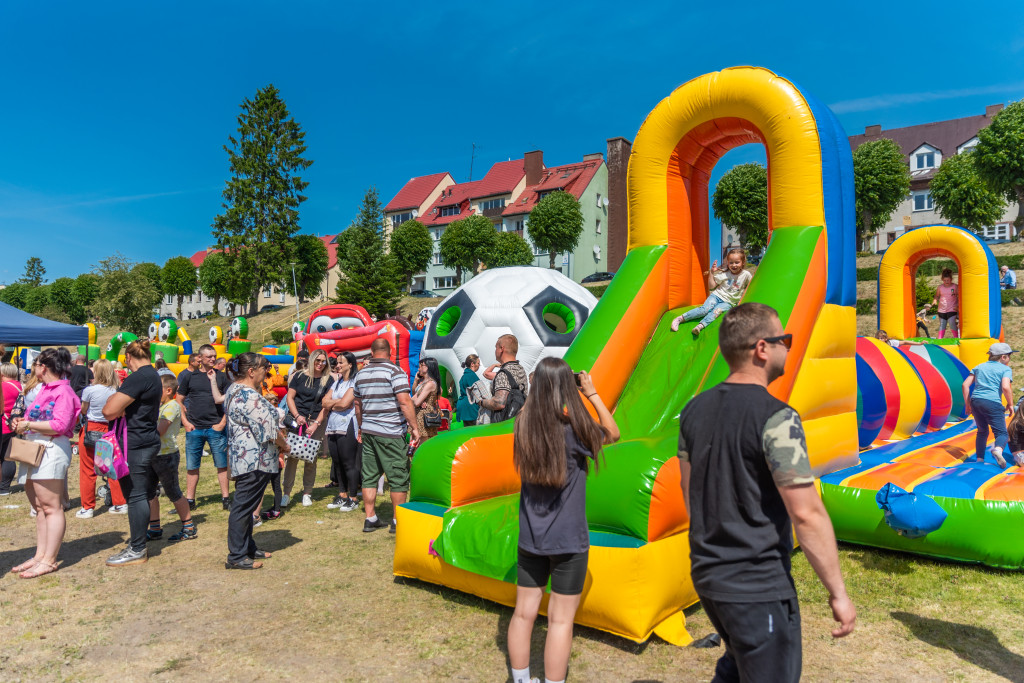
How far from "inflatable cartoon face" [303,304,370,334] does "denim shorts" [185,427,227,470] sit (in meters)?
8.01

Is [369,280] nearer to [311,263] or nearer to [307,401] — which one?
[311,263]

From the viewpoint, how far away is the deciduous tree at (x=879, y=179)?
3631cm

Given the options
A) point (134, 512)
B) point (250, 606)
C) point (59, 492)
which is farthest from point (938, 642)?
point (59, 492)

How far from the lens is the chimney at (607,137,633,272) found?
46594mm

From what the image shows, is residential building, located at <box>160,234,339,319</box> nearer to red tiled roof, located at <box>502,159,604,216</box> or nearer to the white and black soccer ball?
red tiled roof, located at <box>502,159,604,216</box>

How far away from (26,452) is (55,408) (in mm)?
380

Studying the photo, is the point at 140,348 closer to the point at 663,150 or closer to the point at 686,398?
the point at 686,398

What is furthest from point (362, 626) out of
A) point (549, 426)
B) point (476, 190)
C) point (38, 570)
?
point (476, 190)

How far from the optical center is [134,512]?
17.1 ft

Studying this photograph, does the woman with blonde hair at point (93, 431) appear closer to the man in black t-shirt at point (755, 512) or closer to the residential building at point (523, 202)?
the man in black t-shirt at point (755, 512)

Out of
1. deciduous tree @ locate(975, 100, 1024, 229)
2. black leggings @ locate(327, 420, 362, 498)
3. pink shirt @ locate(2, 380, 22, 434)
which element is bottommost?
black leggings @ locate(327, 420, 362, 498)

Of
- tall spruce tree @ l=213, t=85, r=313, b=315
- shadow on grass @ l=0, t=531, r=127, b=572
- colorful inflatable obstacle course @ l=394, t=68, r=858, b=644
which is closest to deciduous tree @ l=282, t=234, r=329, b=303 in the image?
tall spruce tree @ l=213, t=85, r=313, b=315

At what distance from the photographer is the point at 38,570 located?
16.3 ft

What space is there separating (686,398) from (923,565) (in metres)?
2.18
